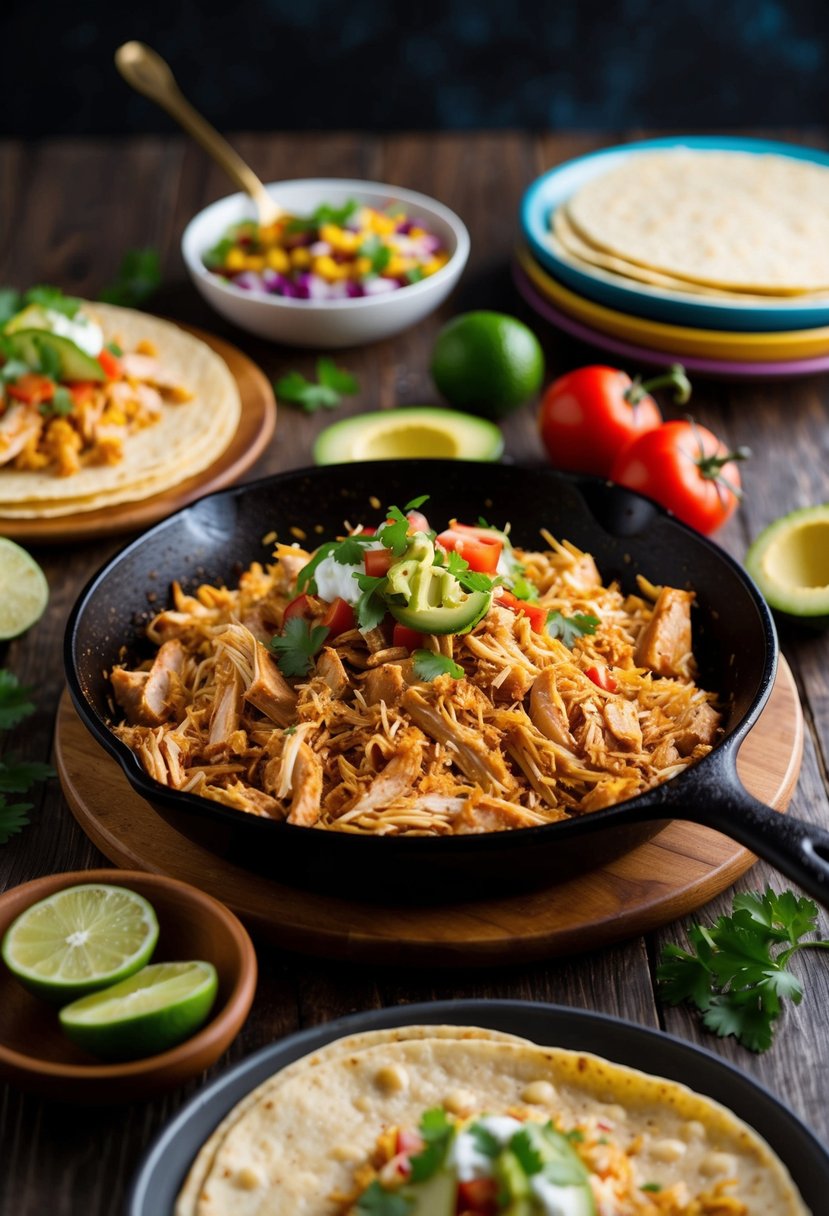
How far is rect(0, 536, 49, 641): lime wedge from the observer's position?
4766 millimetres

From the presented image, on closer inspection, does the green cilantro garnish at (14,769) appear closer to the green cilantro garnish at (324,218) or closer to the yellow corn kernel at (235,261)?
the yellow corn kernel at (235,261)

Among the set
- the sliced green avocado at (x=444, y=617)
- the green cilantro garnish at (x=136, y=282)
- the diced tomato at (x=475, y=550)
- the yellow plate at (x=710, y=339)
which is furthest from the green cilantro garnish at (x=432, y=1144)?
the green cilantro garnish at (x=136, y=282)

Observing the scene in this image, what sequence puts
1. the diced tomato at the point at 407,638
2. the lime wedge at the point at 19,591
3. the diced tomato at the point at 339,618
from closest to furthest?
the diced tomato at the point at 407,638 → the diced tomato at the point at 339,618 → the lime wedge at the point at 19,591

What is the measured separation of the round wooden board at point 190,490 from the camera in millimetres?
5344

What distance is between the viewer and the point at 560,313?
664cm

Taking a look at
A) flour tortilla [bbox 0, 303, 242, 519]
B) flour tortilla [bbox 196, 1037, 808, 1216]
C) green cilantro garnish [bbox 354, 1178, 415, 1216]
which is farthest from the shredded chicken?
flour tortilla [bbox 0, 303, 242, 519]

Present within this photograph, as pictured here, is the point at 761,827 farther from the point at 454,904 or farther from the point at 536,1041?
the point at 454,904

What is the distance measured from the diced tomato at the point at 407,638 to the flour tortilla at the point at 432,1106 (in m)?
1.25

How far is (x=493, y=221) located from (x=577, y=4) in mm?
4401

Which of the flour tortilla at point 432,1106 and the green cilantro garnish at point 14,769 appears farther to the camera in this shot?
the green cilantro garnish at point 14,769

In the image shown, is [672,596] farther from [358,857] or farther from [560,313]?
[560,313]

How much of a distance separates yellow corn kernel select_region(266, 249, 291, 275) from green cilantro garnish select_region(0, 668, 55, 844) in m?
2.84

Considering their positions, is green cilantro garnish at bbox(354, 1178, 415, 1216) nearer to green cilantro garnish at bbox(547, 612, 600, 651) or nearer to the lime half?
the lime half

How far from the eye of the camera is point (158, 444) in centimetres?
571
